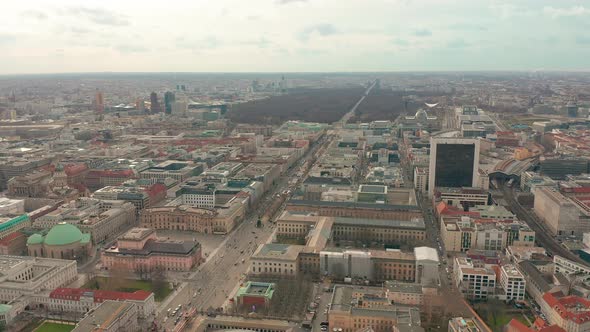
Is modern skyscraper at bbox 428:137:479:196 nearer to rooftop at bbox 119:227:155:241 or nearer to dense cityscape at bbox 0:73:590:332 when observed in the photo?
dense cityscape at bbox 0:73:590:332

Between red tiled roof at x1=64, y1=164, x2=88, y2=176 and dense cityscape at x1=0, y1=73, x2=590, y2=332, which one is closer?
dense cityscape at x1=0, y1=73, x2=590, y2=332

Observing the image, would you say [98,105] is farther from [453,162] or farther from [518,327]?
[518,327]

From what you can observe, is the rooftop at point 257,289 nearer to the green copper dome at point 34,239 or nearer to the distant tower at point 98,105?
the green copper dome at point 34,239

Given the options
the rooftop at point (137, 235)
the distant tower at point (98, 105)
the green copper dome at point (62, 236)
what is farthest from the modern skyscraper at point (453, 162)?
the distant tower at point (98, 105)

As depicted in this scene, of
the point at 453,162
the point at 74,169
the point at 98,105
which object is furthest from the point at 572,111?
the point at 98,105

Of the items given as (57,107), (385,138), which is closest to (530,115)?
(385,138)

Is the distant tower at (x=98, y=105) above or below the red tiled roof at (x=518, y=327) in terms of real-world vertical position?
above

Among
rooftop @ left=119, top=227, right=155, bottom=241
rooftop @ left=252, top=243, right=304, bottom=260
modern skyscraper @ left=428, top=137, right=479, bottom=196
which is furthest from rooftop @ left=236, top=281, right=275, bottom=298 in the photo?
modern skyscraper @ left=428, top=137, right=479, bottom=196
